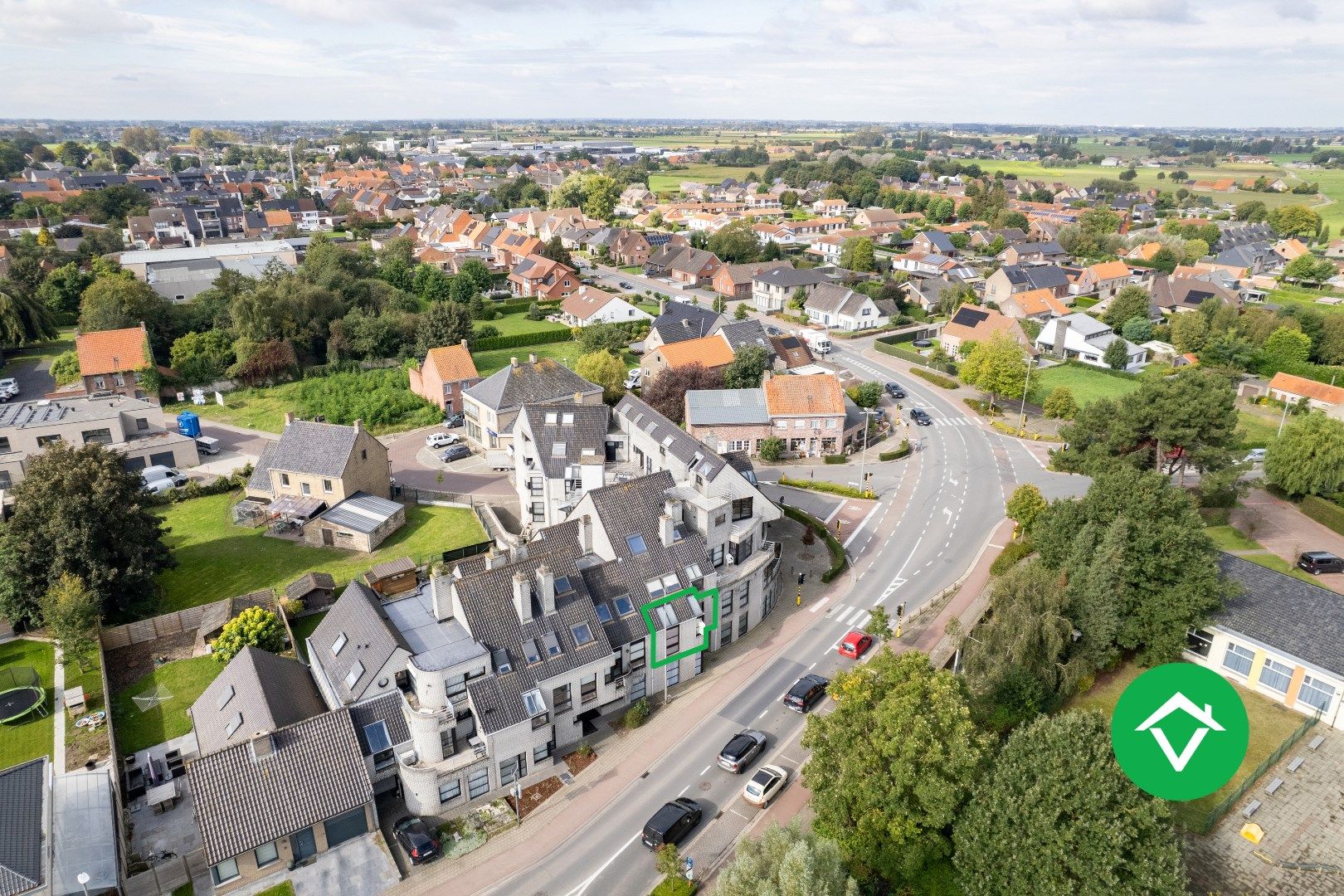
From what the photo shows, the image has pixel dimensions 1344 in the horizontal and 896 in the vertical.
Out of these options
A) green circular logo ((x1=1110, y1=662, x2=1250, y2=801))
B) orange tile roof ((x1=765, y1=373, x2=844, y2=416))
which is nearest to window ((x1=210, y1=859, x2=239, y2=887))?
green circular logo ((x1=1110, y1=662, x2=1250, y2=801))

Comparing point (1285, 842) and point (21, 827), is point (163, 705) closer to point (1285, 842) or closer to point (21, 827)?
point (21, 827)

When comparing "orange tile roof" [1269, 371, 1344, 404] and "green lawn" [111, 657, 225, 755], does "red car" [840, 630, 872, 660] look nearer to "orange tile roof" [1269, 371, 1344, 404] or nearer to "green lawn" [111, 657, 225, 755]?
"green lawn" [111, 657, 225, 755]

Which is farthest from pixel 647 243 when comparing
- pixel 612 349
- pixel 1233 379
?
pixel 1233 379

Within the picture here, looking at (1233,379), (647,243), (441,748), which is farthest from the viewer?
(647,243)

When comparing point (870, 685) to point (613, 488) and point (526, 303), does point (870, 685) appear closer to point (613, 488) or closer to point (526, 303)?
point (613, 488)

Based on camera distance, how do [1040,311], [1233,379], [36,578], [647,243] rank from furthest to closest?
1. [647,243]
2. [1040,311]
3. [1233,379]
4. [36,578]

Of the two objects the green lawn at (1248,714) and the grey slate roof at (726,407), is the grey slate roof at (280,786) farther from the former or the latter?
the grey slate roof at (726,407)
